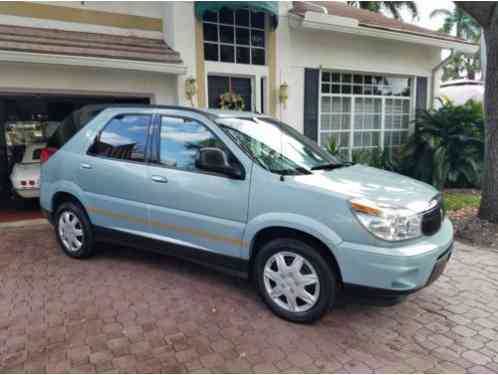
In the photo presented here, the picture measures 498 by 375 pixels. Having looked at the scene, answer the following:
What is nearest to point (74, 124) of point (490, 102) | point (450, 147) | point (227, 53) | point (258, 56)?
point (227, 53)

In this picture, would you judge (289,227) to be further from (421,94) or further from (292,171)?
(421,94)

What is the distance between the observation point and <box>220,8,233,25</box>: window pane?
7.90 m

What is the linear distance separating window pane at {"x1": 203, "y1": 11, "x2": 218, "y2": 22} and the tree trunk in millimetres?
4778

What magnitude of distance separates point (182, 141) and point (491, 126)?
5.03m

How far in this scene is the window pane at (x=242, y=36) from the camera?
8078 millimetres

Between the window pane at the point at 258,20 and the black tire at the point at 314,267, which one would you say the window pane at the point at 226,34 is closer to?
the window pane at the point at 258,20

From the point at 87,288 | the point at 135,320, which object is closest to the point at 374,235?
the point at 135,320

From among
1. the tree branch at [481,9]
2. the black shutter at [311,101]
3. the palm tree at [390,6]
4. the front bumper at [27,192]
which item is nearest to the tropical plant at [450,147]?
the black shutter at [311,101]

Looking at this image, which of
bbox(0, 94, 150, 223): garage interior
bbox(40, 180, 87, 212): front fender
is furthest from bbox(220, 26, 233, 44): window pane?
bbox(40, 180, 87, 212): front fender

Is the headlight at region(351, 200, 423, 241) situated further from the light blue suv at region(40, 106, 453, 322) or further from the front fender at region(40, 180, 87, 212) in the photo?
the front fender at region(40, 180, 87, 212)

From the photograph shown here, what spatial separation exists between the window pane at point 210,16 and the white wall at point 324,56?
1407mm

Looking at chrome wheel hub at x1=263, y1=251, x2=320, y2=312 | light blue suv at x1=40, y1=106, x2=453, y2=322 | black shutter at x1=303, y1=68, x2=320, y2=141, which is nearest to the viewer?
light blue suv at x1=40, y1=106, x2=453, y2=322

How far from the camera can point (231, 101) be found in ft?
26.4

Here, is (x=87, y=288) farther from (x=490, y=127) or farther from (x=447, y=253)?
(x=490, y=127)
